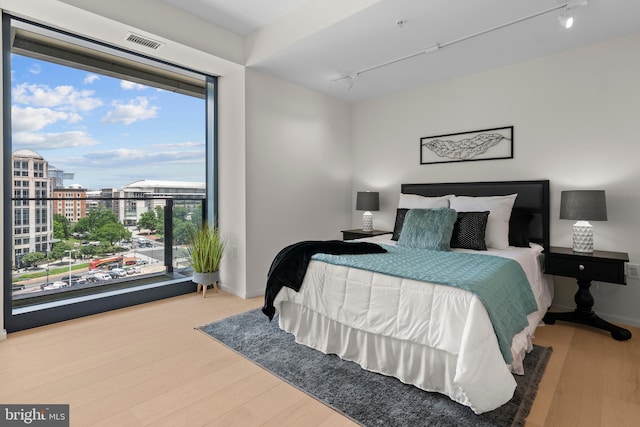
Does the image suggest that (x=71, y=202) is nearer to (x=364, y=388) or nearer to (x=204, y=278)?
(x=204, y=278)

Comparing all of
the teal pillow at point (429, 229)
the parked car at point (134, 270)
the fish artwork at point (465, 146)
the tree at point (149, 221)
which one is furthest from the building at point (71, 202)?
the fish artwork at point (465, 146)

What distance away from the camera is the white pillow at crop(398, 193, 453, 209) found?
361 centimetres

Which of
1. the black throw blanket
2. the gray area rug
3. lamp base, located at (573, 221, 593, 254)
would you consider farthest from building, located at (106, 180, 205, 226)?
lamp base, located at (573, 221, 593, 254)

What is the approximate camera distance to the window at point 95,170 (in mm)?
Result: 2996

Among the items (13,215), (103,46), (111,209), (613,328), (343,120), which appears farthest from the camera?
(343,120)

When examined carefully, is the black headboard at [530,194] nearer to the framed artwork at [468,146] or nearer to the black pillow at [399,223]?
the framed artwork at [468,146]

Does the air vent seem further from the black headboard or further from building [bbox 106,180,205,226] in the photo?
the black headboard

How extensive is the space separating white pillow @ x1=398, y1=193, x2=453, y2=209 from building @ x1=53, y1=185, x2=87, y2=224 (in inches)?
134

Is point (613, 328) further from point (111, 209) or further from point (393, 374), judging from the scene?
point (111, 209)

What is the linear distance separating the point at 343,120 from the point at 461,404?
13.2ft

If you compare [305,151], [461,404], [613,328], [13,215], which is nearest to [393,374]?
[461,404]

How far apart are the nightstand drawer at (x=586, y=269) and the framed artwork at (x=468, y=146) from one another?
1.27 metres

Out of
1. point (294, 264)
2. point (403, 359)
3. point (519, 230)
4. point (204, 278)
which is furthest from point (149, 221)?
point (519, 230)

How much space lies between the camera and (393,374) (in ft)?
6.95
